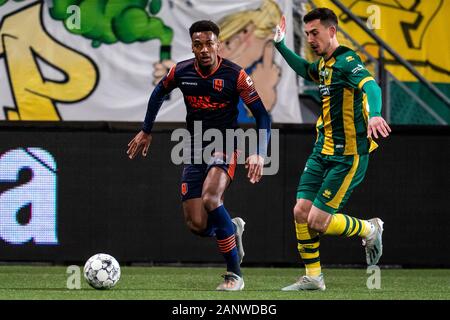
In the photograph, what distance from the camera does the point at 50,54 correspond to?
1460cm

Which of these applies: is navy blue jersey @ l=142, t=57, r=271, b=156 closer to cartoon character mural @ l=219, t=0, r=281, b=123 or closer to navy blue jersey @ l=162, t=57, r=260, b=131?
navy blue jersey @ l=162, t=57, r=260, b=131

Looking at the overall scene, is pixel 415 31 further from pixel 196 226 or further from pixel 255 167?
pixel 255 167

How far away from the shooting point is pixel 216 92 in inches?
397

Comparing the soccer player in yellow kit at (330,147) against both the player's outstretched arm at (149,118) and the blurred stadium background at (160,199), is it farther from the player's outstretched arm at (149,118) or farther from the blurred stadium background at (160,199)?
the blurred stadium background at (160,199)

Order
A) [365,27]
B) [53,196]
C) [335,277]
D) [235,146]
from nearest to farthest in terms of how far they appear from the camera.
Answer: [235,146], [335,277], [53,196], [365,27]

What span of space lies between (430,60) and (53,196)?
559 cm

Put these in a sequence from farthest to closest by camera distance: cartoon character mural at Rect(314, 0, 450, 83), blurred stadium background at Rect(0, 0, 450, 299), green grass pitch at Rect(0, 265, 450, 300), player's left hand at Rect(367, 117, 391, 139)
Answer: cartoon character mural at Rect(314, 0, 450, 83) → blurred stadium background at Rect(0, 0, 450, 299) → green grass pitch at Rect(0, 265, 450, 300) → player's left hand at Rect(367, 117, 391, 139)

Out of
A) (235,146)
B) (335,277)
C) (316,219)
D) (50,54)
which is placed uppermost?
(50,54)

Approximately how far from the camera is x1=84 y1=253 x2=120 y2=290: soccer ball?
9.73 meters

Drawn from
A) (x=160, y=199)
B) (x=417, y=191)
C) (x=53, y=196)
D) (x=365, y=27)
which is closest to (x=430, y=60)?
(x=365, y=27)

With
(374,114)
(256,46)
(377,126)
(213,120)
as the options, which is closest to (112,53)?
(256,46)

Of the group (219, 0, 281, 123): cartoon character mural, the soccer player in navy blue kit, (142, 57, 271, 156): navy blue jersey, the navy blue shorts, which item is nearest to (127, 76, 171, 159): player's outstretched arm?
the soccer player in navy blue kit

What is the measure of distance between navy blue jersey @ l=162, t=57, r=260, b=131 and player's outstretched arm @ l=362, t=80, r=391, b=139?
3.17 feet

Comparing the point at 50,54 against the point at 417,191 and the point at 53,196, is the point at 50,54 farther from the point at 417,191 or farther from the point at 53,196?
the point at 417,191
